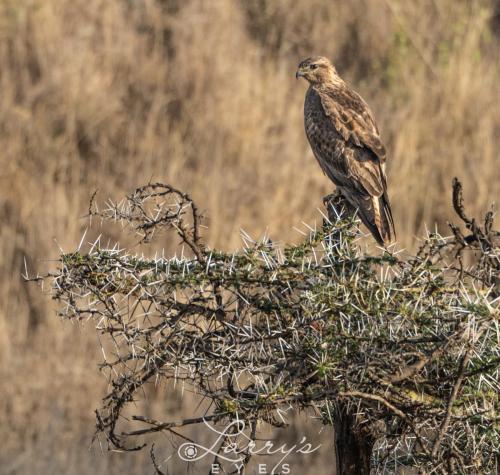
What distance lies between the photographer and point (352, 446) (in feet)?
10.4

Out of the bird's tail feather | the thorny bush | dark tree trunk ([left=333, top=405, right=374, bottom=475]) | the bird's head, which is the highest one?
the bird's head

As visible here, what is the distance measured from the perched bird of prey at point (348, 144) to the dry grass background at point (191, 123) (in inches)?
88.9

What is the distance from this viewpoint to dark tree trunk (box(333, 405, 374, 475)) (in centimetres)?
314

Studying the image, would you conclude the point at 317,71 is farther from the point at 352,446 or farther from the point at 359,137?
the point at 352,446

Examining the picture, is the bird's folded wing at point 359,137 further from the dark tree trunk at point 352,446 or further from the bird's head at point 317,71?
the dark tree trunk at point 352,446

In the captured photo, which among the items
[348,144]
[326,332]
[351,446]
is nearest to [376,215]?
[348,144]

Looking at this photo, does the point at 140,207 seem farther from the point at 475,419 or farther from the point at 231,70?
the point at 231,70

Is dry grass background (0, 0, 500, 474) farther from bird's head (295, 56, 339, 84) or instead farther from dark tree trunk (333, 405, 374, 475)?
dark tree trunk (333, 405, 374, 475)

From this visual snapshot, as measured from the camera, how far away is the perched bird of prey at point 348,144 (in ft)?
17.5

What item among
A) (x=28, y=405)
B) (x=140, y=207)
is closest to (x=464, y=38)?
(x=28, y=405)

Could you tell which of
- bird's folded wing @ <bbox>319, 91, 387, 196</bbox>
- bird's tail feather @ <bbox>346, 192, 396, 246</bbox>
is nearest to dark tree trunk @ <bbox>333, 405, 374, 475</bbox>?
bird's tail feather @ <bbox>346, 192, 396, 246</bbox>

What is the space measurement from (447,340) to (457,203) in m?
0.34

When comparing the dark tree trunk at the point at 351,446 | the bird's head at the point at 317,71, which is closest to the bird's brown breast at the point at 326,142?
the bird's head at the point at 317,71

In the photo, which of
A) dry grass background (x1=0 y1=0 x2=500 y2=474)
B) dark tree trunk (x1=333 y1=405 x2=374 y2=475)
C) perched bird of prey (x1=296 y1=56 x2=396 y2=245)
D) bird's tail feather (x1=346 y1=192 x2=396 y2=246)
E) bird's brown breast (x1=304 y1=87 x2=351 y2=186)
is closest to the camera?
dark tree trunk (x1=333 y1=405 x2=374 y2=475)
